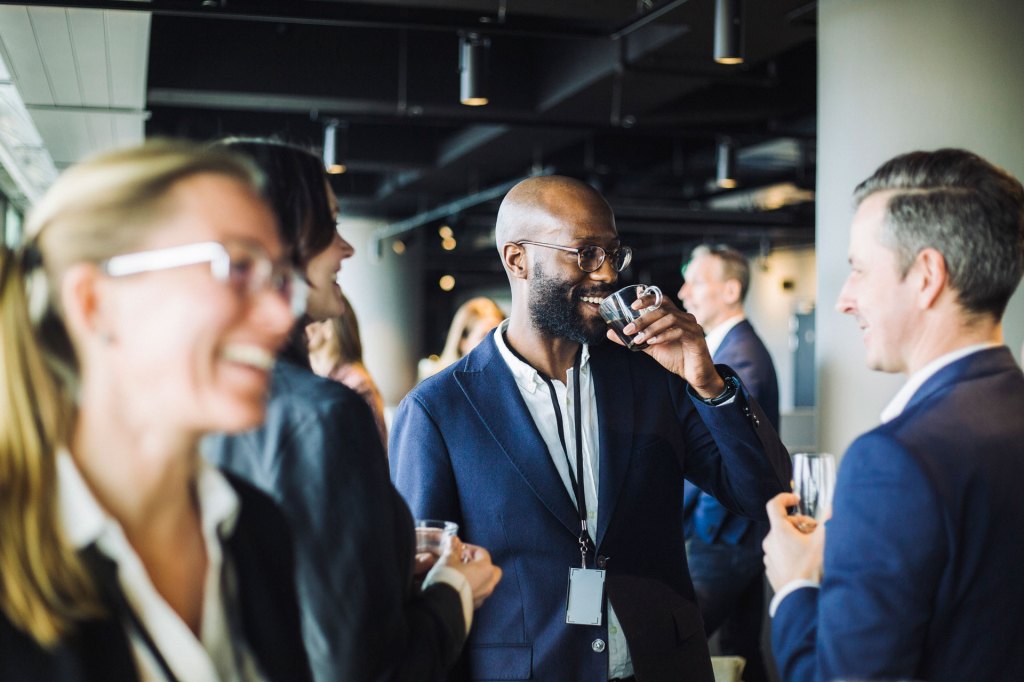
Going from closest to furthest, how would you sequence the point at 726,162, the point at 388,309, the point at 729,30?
1. the point at 729,30
2. the point at 726,162
3. the point at 388,309

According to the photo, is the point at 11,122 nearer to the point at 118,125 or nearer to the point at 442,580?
the point at 118,125

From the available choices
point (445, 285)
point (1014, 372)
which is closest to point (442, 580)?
point (1014, 372)

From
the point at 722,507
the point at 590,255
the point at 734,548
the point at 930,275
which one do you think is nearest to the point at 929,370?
the point at 930,275

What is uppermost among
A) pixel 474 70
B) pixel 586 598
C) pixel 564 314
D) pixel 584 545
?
pixel 474 70

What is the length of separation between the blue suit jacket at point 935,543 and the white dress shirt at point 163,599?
84cm

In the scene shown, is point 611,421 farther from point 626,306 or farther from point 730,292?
point 730,292

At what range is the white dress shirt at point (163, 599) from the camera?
960 millimetres

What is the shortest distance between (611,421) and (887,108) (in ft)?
7.57

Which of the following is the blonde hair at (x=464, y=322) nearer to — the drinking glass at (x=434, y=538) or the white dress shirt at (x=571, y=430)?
the white dress shirt at (x=571, y=430)

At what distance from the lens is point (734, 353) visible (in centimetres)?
468

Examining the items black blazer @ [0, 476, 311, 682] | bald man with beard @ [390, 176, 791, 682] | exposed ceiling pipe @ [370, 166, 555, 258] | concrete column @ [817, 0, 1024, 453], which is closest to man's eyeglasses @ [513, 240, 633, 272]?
bald man with beard @ [390, 176, 791, 682]

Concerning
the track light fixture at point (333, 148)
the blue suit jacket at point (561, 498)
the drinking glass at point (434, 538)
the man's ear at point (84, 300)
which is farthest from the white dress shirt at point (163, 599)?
the track light fixture at point (333, 148)

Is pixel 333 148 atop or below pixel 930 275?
atop

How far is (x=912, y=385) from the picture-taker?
153 centimetres
